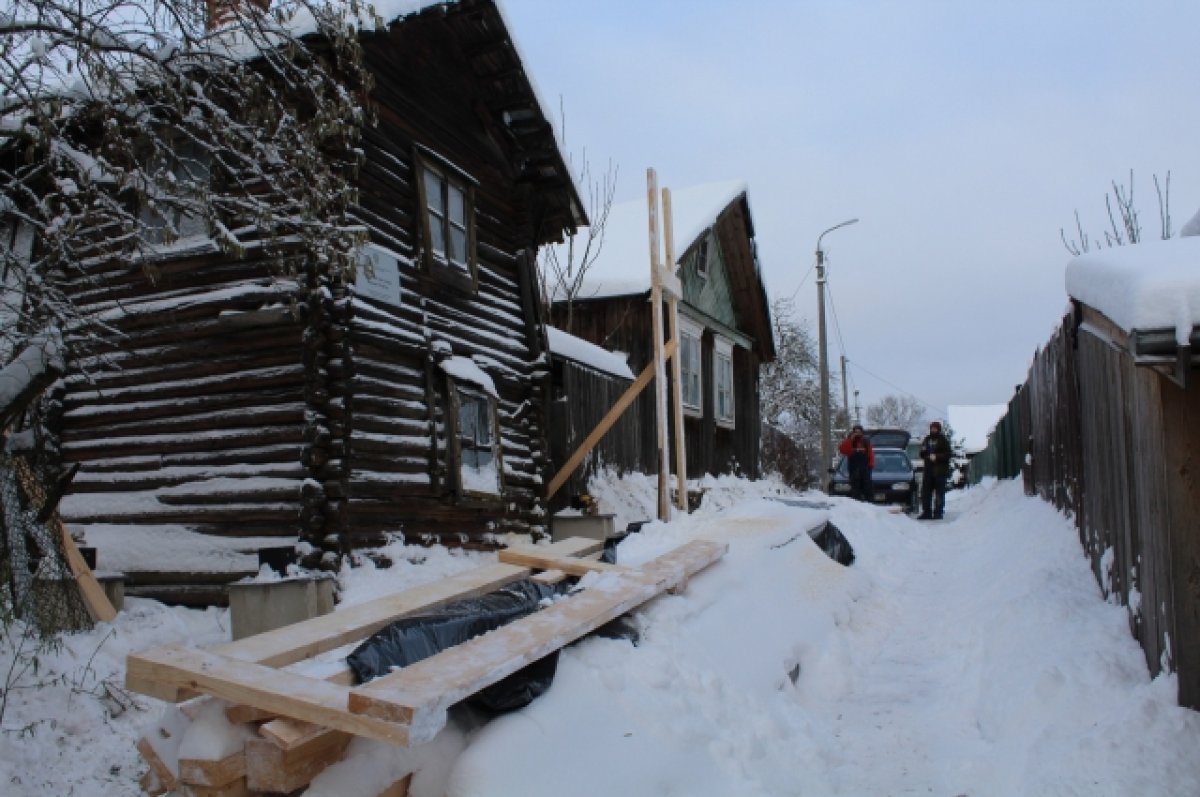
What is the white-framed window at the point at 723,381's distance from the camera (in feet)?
68.3

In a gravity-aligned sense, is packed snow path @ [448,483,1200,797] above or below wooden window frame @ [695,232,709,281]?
below

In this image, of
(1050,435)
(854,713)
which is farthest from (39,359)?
(1050,435)

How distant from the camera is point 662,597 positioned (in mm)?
5457

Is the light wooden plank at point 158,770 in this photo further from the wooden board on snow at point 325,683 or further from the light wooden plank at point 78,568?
the light wooden plank at point 78,568

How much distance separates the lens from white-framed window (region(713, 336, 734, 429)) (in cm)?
2081

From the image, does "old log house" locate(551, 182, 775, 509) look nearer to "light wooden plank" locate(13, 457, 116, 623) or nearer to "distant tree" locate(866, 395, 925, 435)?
"light wooden plank" locate(13, 457, 116, 623)

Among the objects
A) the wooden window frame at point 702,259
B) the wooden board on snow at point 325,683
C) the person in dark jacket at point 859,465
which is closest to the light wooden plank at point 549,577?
the wooden board on snow at point 325,683

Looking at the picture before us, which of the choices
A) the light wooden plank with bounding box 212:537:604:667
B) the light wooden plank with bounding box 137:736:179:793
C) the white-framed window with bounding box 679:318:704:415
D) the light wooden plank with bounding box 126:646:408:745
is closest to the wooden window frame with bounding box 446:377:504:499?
the light wooden plank with bounding box 212:537:604:667

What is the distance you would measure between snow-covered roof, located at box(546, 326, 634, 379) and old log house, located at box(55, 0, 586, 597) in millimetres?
1878

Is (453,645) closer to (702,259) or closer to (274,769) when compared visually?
(274,769)

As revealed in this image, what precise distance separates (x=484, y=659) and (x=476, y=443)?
7.46 metres

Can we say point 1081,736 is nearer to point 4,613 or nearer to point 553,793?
point 553,793

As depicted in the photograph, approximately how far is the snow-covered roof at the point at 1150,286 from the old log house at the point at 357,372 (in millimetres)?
5294

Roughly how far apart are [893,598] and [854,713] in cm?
303
